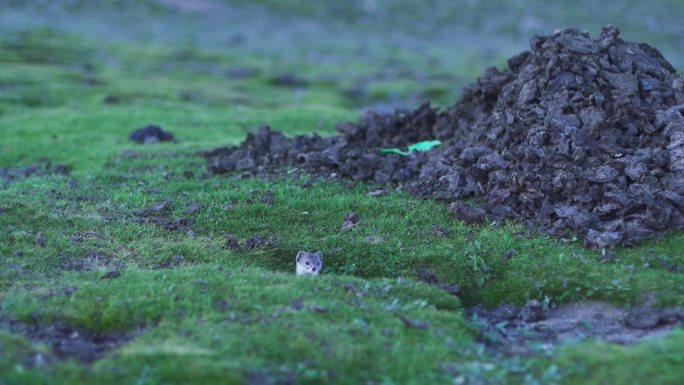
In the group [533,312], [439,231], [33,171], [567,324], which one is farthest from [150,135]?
[567,324]

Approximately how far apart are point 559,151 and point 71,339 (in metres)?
9.55

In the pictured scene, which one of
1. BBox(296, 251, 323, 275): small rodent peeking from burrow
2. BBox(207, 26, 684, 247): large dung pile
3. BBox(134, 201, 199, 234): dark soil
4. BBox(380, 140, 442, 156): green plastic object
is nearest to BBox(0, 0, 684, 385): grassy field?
BBox(134, 201, 199, 234): dark soil

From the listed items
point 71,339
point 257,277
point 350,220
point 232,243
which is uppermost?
point 350,220

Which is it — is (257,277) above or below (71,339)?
above

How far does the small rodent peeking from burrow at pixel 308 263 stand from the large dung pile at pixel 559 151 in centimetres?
337

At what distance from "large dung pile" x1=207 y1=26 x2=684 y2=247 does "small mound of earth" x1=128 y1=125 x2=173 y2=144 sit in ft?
22.2

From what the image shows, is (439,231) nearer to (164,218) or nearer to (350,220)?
(350,220)

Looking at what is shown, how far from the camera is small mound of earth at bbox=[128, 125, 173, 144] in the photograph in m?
26.8

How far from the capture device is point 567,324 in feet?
39.0

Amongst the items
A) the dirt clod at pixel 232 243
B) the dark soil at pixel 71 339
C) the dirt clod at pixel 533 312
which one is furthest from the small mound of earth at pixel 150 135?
the dirt clod at pixel 533 312

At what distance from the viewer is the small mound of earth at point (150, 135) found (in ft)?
88.0

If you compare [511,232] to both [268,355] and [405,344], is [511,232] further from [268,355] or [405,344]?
[268,355]

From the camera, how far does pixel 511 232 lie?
14.4m

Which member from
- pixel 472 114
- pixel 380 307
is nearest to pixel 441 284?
pixel 380 307
